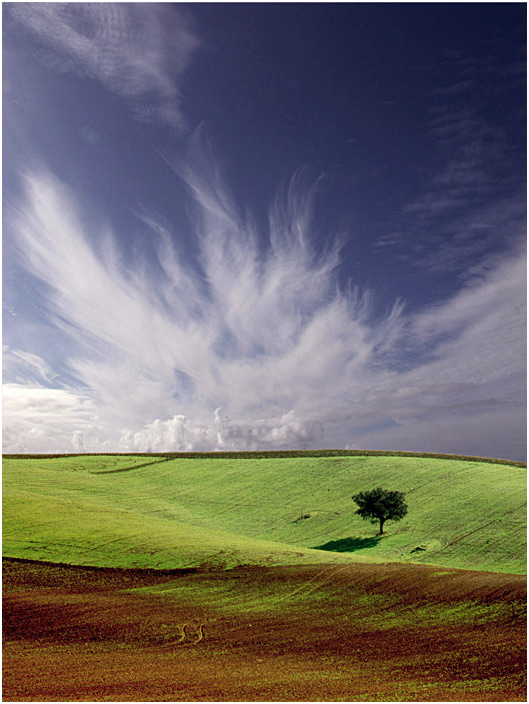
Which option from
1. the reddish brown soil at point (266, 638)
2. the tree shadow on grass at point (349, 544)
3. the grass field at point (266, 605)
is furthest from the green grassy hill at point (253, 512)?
the reddish brown soil at point (266, 638)

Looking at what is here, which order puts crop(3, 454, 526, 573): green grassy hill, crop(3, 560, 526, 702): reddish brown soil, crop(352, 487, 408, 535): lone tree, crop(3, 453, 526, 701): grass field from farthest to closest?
crop(352, 487, 408, 535): lone tree < crop(3, 454, 526, 573): green grassy hill < crop(3, 453, 526, 701): grass field < crop(3, 560, 526, 702): reddish brown soil

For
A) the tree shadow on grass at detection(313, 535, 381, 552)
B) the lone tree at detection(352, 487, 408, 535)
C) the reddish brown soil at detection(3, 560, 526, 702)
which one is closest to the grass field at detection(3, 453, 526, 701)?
the reddish brown soil at detection(3, 560, 526, 702)

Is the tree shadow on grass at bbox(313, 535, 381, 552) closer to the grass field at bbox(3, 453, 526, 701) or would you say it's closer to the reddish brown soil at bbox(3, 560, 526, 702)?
the grass field at bbox(3, 453, 526, 701)

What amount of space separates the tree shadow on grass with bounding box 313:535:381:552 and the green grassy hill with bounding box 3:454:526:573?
0.13 metres

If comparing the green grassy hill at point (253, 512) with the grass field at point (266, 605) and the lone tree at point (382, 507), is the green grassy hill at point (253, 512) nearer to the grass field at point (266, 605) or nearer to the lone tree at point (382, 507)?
the grass field at point (266, 605)

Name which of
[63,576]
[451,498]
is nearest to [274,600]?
[63,576]

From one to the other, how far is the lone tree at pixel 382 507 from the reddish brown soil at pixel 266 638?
24135 millimetres

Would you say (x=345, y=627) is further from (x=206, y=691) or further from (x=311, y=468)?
(x=311, y=468)

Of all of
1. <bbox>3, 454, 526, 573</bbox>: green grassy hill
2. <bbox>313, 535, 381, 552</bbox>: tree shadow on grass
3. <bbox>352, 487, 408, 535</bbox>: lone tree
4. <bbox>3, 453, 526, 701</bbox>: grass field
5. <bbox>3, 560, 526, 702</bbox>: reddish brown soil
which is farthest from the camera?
<bbox>352, 487, 408, 535</bbox>: lone tree

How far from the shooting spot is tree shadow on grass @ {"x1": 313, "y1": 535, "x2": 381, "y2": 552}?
2208 inches

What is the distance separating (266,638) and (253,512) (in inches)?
1922

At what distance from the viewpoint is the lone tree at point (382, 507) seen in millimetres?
62000

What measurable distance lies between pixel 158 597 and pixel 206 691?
50.7 ft

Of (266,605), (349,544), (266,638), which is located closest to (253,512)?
(349,544)
